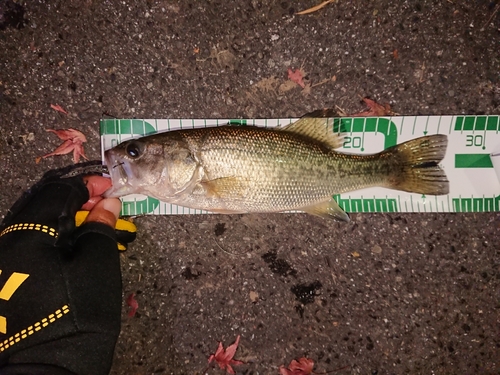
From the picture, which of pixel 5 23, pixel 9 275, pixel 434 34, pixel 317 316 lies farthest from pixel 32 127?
pixel 434 34

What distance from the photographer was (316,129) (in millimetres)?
2713

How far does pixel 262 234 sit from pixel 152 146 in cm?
118

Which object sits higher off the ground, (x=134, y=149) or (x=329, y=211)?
(x=134, y=149)

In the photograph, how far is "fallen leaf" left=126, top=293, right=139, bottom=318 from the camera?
3.06 meters

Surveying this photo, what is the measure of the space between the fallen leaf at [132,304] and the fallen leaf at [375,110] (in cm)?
241

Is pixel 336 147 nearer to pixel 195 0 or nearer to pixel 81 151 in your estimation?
pixel 195 0

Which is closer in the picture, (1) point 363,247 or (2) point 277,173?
(2) point 277,173

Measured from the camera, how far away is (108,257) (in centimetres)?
260

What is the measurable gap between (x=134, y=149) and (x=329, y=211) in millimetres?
1514

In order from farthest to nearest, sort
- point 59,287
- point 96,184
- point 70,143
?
1. point 70,143
2. point 96,184
3. point 59,287

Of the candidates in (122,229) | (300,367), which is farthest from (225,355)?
(122,229)

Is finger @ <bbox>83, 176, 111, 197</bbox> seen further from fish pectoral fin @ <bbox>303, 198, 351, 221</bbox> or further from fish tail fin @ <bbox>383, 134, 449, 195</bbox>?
fish tail fin @ <bbox>383, 134, 449, 195</bbox>

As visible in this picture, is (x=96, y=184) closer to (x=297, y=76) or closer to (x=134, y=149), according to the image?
(x=134, y=149)

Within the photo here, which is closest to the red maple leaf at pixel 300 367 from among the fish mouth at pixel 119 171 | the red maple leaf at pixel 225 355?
the red maple leaf at pixel 225 355
